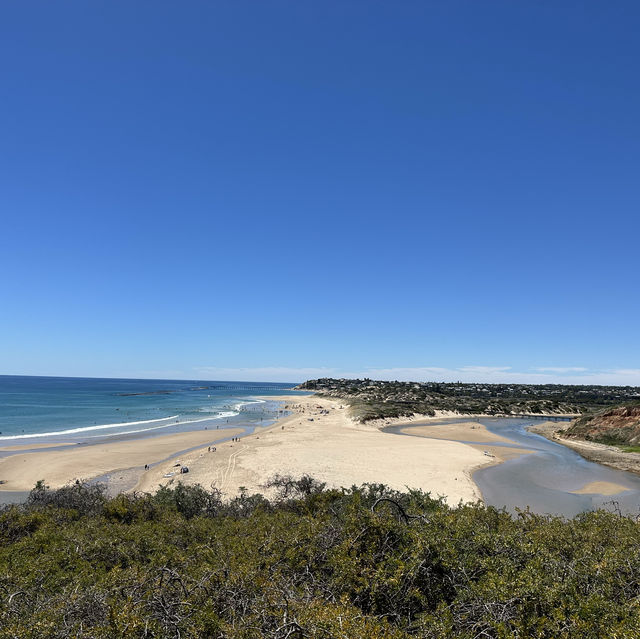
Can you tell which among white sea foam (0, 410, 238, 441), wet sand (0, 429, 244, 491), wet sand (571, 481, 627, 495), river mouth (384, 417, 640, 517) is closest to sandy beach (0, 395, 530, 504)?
wet sand (0, 429, 244, 491)

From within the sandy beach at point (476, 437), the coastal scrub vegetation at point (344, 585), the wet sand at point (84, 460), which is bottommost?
the sandy beach at point (476, 437)

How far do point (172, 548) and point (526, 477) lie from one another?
98.6 ft

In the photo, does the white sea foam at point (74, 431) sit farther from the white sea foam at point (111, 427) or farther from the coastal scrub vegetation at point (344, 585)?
the coastal scrub vegetation at point (344, 585)

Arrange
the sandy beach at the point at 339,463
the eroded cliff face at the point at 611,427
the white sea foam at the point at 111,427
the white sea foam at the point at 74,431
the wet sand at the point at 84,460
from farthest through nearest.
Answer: the white sea foam at the point at 111,427, the white sea foam at the point at 74,431, the eroded cliff face at the point at 611,427, the wet sand at the point at 84,460, the sandy beach at the point at 339,463

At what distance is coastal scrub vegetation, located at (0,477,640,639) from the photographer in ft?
14.8

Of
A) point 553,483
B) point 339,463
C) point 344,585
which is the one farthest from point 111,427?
point 344,585

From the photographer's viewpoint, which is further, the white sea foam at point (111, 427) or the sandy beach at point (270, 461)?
the white sea foam at point (111, 427)

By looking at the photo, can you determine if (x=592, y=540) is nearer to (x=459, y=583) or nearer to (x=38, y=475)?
(x=459, y=583)

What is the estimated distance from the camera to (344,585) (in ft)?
19.0

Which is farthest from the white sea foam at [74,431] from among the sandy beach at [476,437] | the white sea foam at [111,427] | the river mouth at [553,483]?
the river mouth at [553,483]

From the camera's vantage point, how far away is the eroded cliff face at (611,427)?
144 ft

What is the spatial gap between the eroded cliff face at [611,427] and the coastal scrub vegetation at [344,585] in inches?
1779

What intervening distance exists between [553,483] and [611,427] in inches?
1068

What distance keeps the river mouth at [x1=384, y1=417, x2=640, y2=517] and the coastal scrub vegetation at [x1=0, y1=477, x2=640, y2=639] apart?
10.7m
